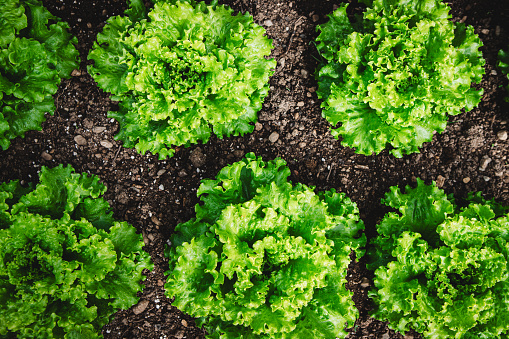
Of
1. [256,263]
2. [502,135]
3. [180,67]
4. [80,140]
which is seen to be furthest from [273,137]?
[502,135]

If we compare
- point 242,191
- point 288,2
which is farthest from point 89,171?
point 288,2

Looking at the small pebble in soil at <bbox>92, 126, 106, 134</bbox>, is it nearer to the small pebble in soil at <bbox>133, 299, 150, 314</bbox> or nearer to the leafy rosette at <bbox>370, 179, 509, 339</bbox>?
the small pebble in soil at <bbox>133, 299, 150, 314</bbox>

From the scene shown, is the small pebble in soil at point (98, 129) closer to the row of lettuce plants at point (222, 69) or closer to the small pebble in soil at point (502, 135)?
the row of lettuce plants at point (222, 69)

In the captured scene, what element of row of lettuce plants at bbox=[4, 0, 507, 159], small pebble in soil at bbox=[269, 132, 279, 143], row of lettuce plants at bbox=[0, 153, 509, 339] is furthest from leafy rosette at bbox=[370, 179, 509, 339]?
small pebble in soil at bbox=[269, 132, 279, 143]

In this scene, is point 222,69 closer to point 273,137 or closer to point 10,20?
point 273,137

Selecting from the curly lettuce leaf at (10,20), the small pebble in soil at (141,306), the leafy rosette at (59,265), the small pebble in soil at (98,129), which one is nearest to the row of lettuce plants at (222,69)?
the curly lettuce leaf at (10,20)
